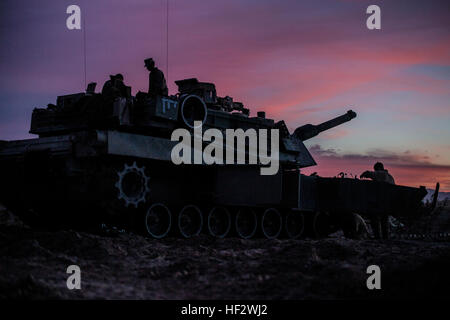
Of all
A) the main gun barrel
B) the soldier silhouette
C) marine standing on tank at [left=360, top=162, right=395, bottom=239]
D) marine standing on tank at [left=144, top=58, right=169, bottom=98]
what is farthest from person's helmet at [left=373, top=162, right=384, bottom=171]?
the soldier silhouette

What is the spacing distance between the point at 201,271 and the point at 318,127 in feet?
43.8

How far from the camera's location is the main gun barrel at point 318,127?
19641 millimetres

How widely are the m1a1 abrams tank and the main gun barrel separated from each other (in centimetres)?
263

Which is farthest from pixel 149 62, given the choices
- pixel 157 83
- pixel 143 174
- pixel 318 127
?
pixel 318 127

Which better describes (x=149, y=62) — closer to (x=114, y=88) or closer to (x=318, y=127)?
(x=114, y=88)

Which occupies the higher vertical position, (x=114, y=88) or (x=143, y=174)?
(x=114, y=88)

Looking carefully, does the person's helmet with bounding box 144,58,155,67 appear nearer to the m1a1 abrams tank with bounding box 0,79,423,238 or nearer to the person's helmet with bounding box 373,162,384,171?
the m1a1 abrams tank with bounding box 0,79,423,238

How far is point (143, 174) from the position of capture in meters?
12.4

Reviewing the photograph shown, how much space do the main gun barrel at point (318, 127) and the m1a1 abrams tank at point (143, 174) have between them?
8.63ft

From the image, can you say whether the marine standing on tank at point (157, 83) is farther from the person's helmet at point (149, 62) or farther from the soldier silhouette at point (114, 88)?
the soldier silhouette at point (114, 88)

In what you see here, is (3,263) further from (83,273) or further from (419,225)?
(419,225)

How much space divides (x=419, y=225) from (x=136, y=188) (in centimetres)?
1574

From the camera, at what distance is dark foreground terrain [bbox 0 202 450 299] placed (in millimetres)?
6000
